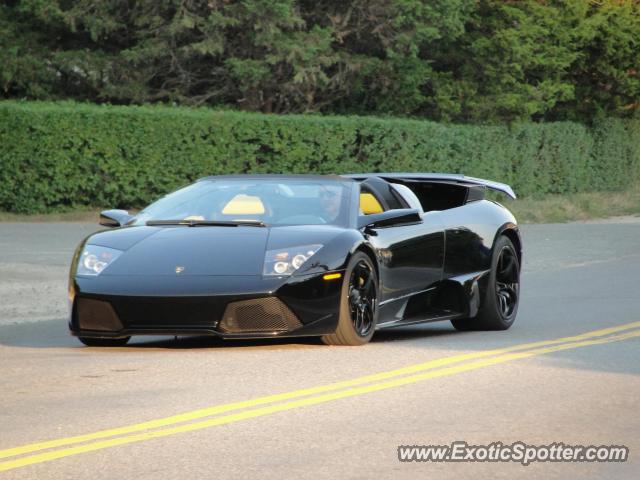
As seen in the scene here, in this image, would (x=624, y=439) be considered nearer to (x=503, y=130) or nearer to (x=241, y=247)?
(x=241, y=247)

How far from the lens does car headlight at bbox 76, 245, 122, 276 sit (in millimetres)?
10703

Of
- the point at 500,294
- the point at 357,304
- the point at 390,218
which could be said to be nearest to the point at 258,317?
the point at 357,304

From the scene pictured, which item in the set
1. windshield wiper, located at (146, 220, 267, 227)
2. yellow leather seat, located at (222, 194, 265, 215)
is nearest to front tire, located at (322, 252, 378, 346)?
windshield wiper, located at (146, 220, 267, 227)

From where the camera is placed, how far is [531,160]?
42656mm

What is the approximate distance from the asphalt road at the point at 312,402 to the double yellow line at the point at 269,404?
0.01m

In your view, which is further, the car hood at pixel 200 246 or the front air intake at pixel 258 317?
the car hood at pixel 200 246

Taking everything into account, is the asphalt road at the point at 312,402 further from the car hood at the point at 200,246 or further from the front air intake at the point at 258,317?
the car hood at the point at 200,246

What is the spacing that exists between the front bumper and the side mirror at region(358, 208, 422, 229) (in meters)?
0.98

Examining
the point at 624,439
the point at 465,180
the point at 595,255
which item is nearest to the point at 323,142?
the point at 595,255

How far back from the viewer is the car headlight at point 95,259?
10.7m

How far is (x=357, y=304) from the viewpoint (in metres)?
10.9

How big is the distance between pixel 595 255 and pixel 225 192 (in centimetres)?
1281

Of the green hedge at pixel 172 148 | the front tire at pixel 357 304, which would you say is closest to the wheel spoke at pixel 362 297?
the front tire at pixel 357 304

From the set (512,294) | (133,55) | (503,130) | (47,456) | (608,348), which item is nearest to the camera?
(47,456)
